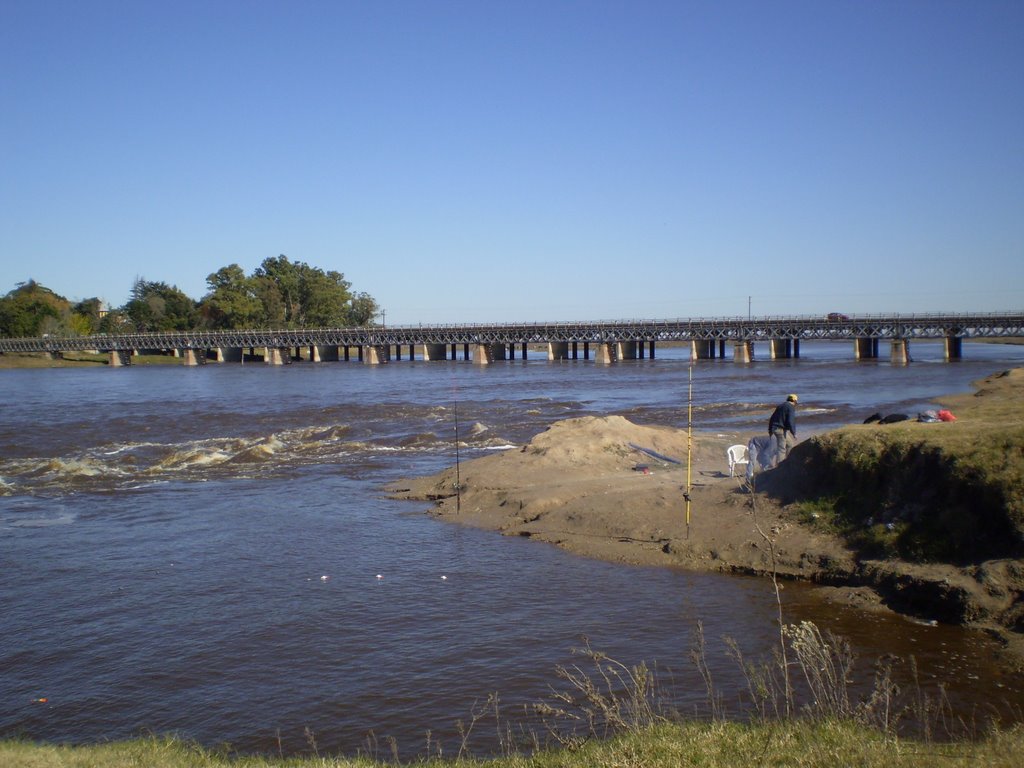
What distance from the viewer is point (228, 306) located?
15400cm

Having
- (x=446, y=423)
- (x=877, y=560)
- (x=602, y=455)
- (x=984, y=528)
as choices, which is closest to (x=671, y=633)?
(x=877, y=560)

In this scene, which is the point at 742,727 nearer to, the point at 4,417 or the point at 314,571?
the point at 314,571

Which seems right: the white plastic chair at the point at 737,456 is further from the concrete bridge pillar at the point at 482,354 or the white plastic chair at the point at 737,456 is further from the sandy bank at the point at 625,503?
the concrete bridge pillar at the point at 482,354

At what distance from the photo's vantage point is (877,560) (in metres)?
11.8

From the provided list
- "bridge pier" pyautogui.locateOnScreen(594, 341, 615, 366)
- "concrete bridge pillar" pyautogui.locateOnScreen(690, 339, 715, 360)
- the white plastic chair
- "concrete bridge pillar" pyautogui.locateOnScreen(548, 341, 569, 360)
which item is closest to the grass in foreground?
the white plastic chair

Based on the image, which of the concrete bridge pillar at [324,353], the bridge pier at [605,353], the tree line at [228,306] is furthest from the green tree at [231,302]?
the bridge pier at [605,353]

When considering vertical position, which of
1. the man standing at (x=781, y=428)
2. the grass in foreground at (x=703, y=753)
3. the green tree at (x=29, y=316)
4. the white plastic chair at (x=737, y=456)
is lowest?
the grass in foreground at (x=703, y=753)

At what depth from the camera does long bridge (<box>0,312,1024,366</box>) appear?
97.1 m

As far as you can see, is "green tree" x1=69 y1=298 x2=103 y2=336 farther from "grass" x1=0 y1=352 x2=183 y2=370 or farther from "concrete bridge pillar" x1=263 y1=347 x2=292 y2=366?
"concrete bridge pillar" x1=263 y1=347 x2=292 y2=366

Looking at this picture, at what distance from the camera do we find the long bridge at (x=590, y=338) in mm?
97062

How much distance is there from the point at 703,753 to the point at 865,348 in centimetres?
10961

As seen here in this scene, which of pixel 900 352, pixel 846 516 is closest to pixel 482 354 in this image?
pixel 900 352

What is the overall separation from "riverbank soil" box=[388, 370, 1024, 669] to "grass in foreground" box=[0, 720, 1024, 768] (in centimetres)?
271

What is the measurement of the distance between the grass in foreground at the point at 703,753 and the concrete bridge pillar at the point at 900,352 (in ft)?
294
